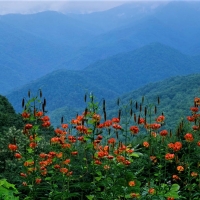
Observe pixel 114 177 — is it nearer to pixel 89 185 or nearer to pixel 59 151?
pixel 89 185

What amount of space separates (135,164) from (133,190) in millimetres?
2324

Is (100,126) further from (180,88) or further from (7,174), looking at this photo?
(180,88)

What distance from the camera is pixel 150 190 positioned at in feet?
17.4

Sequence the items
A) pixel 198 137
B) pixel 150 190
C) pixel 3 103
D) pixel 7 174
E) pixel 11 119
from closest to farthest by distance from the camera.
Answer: pixel 150 190, pixel 7 174, pixel 198 137, pixel 11 119, pixel 3 103

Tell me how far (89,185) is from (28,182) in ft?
2.79

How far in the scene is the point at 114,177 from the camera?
211 inches

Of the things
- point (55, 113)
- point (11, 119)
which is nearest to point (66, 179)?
point (11, 119)

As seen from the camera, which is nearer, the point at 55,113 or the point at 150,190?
the point at 150,190

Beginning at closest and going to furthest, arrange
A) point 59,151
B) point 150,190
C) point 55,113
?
point 150,190
point 59,151
point 55,113

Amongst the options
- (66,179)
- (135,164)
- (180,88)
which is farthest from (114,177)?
(180,88)

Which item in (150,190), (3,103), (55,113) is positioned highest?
(55,113)

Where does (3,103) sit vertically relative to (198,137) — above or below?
above

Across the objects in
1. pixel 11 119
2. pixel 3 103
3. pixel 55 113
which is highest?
pixel 55 113

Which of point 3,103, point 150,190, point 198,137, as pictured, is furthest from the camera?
point 3,103
